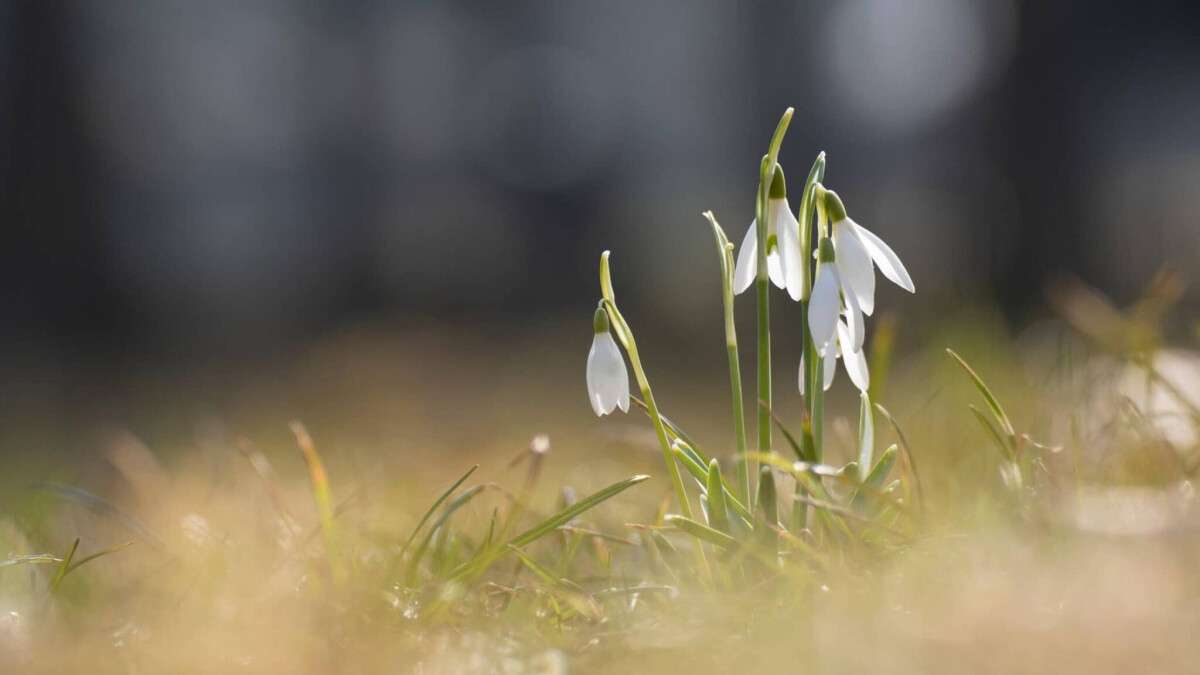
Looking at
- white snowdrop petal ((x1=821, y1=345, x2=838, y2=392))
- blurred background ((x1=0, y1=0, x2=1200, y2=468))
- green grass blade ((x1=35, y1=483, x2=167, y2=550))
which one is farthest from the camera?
blurred background ((x1=0, y1=0, x2=1200, y2=468))

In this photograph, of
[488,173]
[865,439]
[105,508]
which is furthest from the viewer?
[488,173]

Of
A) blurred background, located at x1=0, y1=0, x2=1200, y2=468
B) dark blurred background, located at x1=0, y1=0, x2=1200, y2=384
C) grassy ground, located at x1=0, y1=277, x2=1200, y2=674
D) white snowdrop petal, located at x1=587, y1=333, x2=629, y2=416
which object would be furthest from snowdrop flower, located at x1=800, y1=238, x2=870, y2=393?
dark blurred background, located at x1=0, y1=0, x2=1200, y2=384

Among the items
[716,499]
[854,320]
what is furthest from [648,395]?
[854,320]

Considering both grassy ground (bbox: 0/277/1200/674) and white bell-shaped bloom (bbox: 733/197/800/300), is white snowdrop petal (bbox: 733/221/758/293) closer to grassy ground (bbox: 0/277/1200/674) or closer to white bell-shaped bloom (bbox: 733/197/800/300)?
white bell-shaped bloom (bbox: 733/197/800/300)

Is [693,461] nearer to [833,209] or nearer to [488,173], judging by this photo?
[833,209]

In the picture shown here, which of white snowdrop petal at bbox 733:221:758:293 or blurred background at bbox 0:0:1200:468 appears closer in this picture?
white snowdrop petal at bbox 733:221:758:293

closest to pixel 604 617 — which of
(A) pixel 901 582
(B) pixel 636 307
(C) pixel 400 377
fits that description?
(A) pixel 901 582
